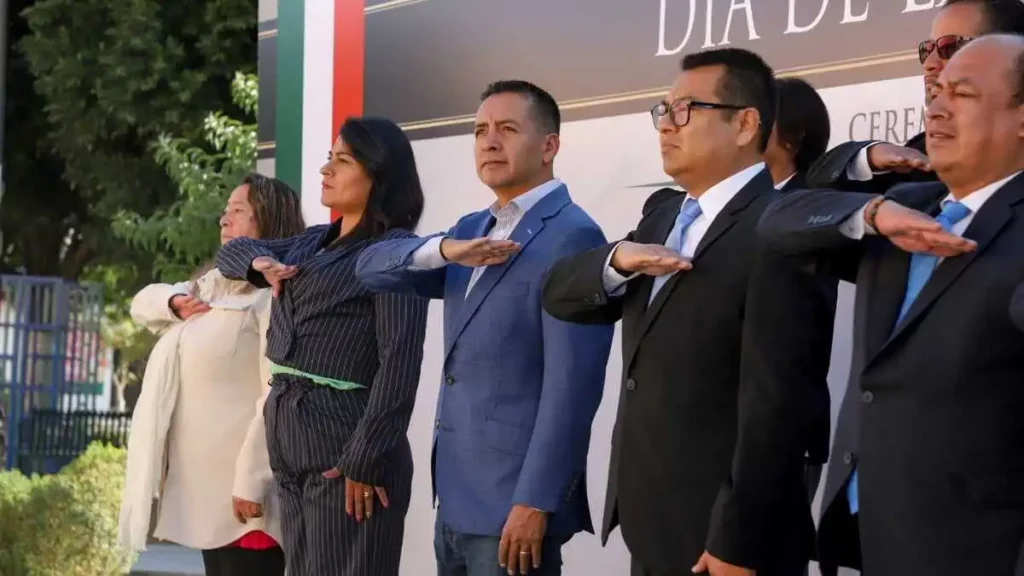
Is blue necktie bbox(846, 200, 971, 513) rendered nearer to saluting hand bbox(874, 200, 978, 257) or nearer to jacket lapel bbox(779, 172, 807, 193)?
saluting hand bbox(874, 200, 978, 257)

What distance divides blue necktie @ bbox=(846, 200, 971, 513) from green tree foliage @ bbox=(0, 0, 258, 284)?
38.1 ft

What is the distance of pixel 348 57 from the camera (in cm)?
593

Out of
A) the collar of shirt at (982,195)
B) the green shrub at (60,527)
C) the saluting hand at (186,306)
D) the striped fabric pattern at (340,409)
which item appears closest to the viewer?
the collar of shirt at (982,195)

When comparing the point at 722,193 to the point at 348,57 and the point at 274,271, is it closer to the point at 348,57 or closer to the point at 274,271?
the point at 274,271

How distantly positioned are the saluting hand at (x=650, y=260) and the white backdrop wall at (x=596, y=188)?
1183mm

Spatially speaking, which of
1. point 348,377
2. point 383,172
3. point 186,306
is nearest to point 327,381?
point 348,377

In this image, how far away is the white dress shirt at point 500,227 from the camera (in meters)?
3.35

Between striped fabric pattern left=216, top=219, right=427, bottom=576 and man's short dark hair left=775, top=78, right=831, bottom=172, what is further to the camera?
striped fabric pattern left=216, top=219, right=427, bottom=576

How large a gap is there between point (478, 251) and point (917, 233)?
3.79 feet

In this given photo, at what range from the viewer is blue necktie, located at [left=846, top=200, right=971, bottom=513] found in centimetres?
236

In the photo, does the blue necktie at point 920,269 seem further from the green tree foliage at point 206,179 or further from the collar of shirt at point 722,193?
the green tree foliage at point 206,179

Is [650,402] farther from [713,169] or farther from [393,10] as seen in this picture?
[393,10]

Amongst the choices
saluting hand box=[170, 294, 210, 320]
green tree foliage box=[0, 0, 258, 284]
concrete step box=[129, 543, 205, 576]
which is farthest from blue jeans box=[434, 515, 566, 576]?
green tree foliage box=[0, 0, 258, 284]

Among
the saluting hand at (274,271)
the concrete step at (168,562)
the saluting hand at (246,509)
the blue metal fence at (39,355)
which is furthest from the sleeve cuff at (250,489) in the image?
the blue metal fence at (39,355)
